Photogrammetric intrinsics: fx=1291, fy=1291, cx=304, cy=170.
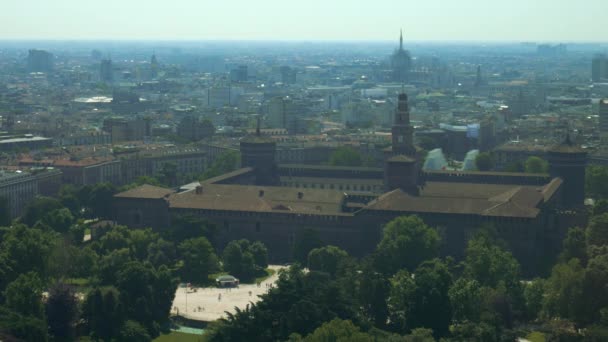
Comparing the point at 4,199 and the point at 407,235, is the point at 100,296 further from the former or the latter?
the point at 4,199

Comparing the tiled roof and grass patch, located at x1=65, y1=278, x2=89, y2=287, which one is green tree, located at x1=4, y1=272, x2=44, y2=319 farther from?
the tiled roof

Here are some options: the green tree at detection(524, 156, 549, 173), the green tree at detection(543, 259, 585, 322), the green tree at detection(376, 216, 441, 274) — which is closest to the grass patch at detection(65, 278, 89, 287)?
the green tree at detection(376, 216, 441, 274)

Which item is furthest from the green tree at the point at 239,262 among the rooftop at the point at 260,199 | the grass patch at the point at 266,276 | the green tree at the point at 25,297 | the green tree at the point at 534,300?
the green tree at the point at 534,300

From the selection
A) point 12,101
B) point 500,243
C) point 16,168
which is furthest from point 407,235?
point 12,101

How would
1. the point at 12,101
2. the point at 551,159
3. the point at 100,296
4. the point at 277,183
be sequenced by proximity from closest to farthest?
the point at 100,296
the point at 551,159
the point at 277,183
the point at 12,101

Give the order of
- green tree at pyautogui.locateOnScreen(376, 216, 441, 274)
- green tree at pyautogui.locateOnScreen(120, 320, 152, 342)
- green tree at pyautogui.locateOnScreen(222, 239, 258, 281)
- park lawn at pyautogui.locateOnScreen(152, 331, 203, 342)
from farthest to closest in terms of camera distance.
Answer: green tree at pyautogui.locateOnScreen(222, 239, 258, 281) → green tree at pyautogui.locateOnScreen(376, 216, 441, 274) → park lawn at pyautogui.locateOnScreen(152, 331, 203, 342) → green tree at pyautogui.locateOnScreen(120, 320, 152, 342)

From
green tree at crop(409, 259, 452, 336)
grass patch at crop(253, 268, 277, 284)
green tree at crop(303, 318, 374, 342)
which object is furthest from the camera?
grass patch at crop(253, 268, 277, 284)
